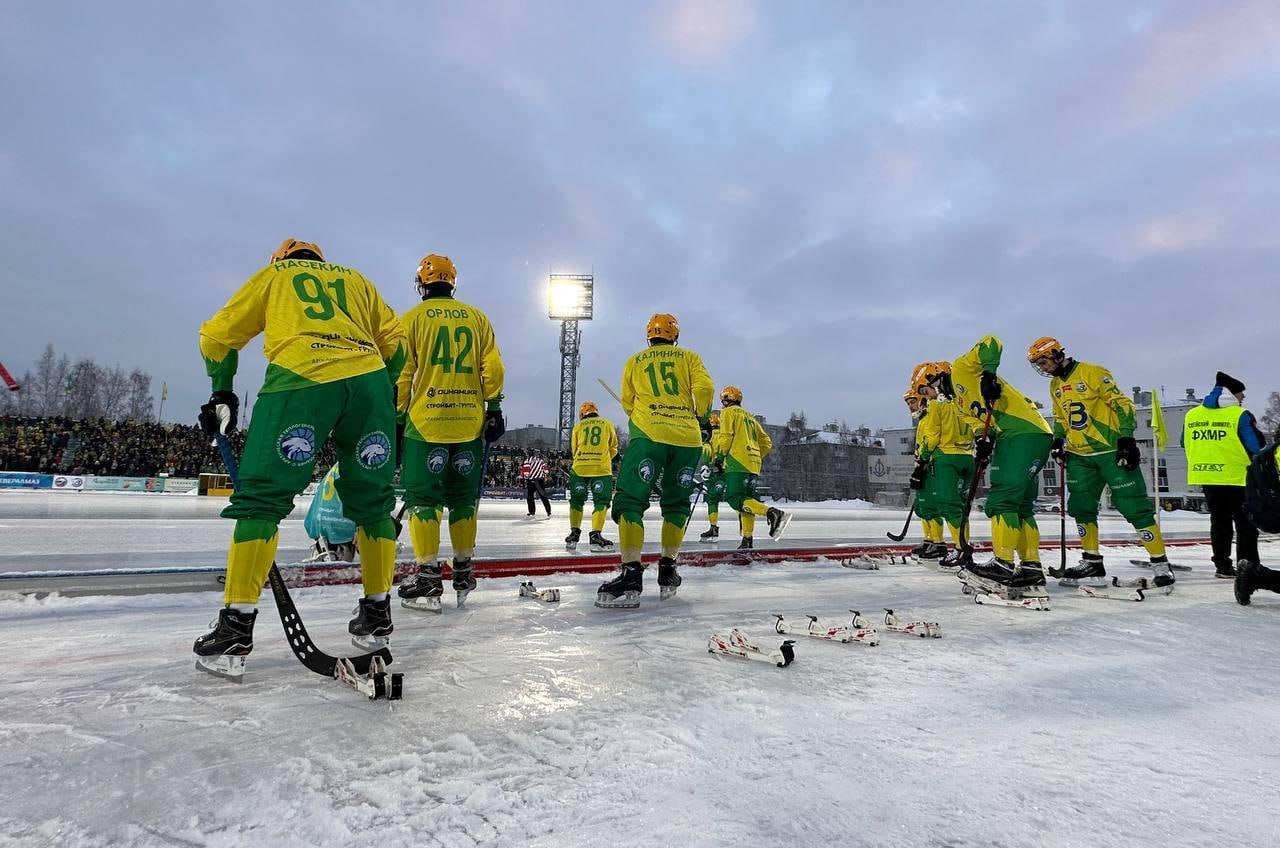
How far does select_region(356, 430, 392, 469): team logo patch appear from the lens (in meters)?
2.80

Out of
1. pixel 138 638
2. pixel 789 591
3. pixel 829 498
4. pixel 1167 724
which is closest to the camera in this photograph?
pixel 1167 724

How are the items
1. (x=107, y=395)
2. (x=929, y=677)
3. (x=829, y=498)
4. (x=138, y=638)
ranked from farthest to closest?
1. (x=107, y=395)
2. (x=829, y=498)
3. (x=138, y=638)
4. (x=929, y=677)

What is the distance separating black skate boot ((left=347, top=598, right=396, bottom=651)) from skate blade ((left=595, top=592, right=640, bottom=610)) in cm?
161

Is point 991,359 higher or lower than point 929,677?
higher

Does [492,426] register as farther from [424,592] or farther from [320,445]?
[320,445]

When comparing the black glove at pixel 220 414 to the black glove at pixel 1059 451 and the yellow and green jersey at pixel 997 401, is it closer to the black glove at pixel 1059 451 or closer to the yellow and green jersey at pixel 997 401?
the yellow and green jersey at pixel 997 401

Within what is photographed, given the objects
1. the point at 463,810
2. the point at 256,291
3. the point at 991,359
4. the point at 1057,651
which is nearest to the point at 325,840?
the point at 463,810

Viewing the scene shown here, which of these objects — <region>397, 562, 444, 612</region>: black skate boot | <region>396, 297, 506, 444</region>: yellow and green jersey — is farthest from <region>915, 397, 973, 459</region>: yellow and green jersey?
<region>397, 562, 444, 612</region>: black skate boot

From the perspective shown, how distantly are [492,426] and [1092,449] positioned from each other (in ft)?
19.0

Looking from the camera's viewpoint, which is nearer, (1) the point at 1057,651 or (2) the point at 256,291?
(2) the point at 256,291

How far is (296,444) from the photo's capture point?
2521mm

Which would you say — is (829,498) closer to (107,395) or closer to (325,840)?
(325,840)

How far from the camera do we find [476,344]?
14.3 ft

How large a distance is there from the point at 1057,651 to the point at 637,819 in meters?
2.72
